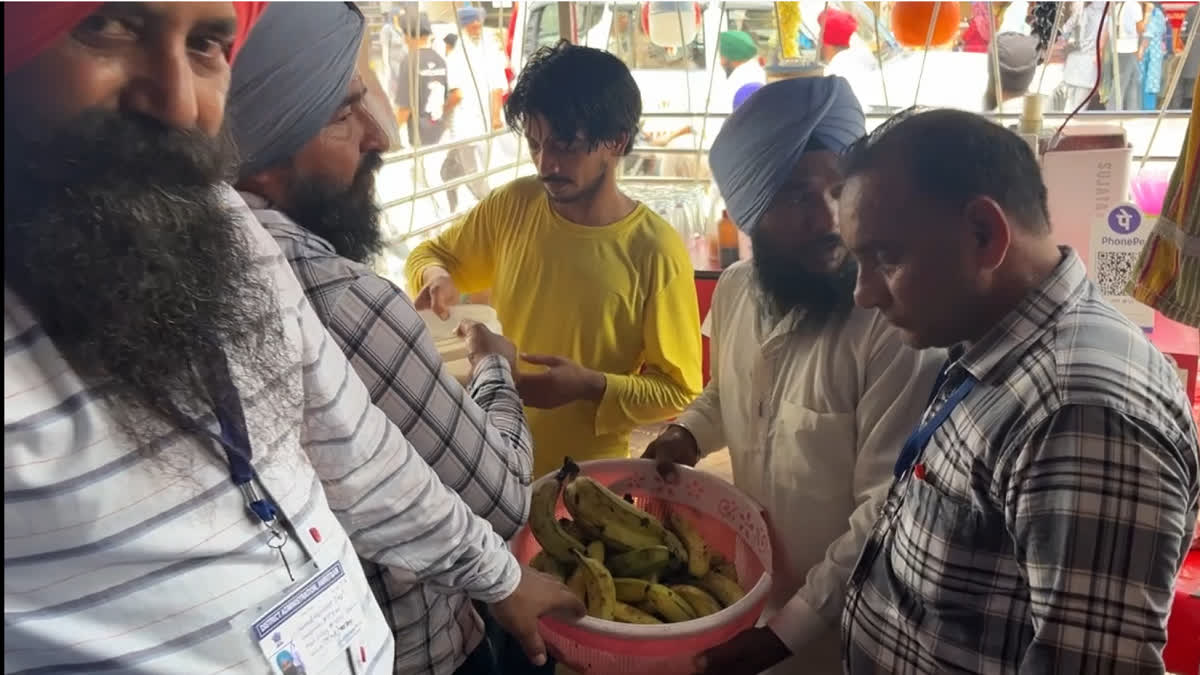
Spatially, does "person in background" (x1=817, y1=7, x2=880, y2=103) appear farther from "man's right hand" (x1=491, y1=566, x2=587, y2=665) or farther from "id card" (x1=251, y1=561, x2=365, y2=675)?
"id card" (x1=251, y1=561, x2=365, y2=675)

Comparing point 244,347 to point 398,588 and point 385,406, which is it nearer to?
point 385,406

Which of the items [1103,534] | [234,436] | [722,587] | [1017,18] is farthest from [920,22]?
[234,436]

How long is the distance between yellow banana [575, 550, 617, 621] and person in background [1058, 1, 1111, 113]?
5.31ft

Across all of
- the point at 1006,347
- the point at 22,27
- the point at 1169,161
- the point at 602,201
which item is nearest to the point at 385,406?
the point at 22,27

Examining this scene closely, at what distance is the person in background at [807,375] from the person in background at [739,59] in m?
1.27

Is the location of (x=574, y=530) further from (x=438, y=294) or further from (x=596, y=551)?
(x=438, y=294)

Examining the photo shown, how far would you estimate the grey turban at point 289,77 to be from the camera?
736mm

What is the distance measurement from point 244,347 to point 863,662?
0.74 metres

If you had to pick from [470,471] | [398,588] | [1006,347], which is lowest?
[398,588]

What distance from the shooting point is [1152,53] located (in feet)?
6.88

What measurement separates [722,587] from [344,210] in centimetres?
68

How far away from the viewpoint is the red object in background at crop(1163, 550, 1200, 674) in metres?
1.31

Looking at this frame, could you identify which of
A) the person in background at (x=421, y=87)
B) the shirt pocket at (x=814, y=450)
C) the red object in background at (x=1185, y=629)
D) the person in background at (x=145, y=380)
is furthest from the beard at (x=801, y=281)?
the red object in background at (x=1185, y=629)

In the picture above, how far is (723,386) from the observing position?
4.18 ft
